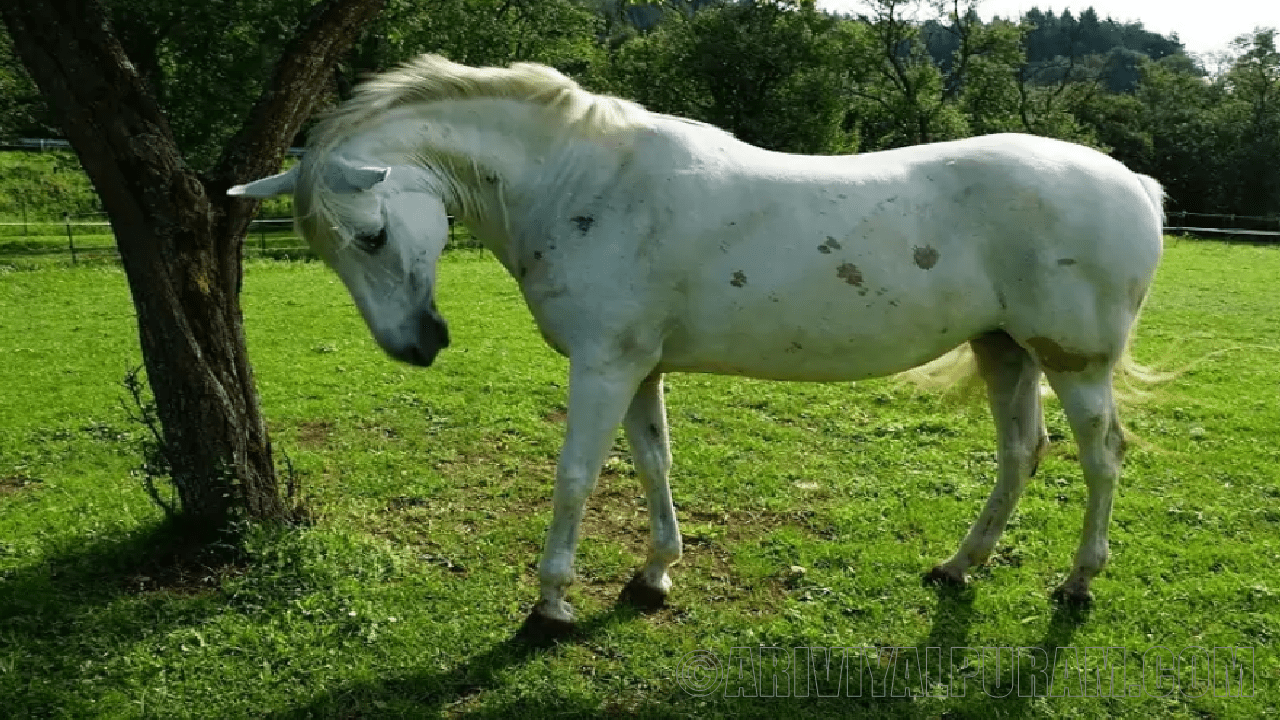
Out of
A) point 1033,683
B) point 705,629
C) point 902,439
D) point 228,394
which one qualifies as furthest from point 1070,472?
point 228,394

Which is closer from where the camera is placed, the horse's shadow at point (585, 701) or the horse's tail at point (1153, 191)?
the horse's shadow at point (585, 701)

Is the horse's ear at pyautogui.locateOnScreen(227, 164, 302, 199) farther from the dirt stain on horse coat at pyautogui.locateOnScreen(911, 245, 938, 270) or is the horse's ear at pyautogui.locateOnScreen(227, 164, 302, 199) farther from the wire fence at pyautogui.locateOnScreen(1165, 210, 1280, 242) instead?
the wire fence at pyautogui.locateOnScreen(1165, 210, 1280, 242)

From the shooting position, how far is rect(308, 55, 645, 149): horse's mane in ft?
11.0

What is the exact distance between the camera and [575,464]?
11.3 ft

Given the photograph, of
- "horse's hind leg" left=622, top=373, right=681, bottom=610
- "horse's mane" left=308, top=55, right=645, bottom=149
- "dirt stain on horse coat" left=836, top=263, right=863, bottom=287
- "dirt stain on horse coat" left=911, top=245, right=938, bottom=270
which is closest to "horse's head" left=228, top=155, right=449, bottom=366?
"horse's mane" left=308, top=55, right=645, bottom=149

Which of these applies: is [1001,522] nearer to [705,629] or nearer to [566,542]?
[705,629]

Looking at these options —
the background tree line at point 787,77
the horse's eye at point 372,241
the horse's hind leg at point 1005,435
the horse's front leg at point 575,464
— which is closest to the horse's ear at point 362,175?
the horse's eye at point 372,241

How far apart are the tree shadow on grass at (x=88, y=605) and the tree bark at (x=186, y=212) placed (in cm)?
23

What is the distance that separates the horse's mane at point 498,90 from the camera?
132 inches

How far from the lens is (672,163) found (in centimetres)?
343

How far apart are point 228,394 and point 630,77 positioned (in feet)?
Answer: 93.7

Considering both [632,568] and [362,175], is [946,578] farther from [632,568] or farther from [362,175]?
[362,175]

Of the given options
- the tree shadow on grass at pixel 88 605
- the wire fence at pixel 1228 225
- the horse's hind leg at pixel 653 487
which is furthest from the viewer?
the wire fence at pixel 1228 225

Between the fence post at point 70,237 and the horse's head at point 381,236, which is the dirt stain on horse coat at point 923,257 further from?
the fence post at point 70,237
